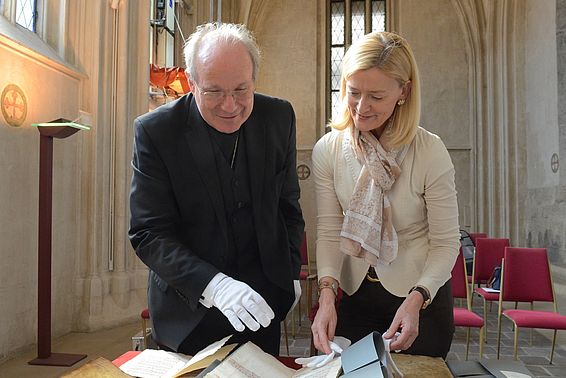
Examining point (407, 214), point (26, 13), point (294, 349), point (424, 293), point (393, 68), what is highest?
point (26, 13)

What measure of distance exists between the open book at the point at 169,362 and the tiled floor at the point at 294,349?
11.0 ft

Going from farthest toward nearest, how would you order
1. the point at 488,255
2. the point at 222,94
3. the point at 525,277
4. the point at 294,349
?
1. the point at 488,255
2. the point at 294,349
3. the point at 525,277
4. the point at 222,94

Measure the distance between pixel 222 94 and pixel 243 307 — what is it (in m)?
0.57

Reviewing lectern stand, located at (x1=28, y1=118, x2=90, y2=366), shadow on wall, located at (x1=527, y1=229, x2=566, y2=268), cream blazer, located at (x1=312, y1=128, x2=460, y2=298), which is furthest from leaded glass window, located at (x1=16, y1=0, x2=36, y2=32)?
shadow on wall, located at (x1=527, y1=229, x2=566, y2=268)

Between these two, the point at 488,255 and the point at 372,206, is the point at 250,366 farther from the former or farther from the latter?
the point at 488,255

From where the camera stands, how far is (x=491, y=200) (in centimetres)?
1198

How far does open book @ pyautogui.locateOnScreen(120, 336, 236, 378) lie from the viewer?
1.33 meters

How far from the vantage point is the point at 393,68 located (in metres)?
1.70

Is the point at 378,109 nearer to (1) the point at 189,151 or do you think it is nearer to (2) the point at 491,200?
(1) the point at 189,151

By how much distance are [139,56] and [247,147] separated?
6.08m

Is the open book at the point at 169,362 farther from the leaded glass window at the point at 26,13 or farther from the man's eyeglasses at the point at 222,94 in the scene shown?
the leaded glass window at the point at 26,13

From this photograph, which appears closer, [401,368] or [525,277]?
[401,368]

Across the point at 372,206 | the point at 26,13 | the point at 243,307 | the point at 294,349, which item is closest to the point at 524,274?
the point at 294,349

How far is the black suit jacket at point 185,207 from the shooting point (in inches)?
63.5
